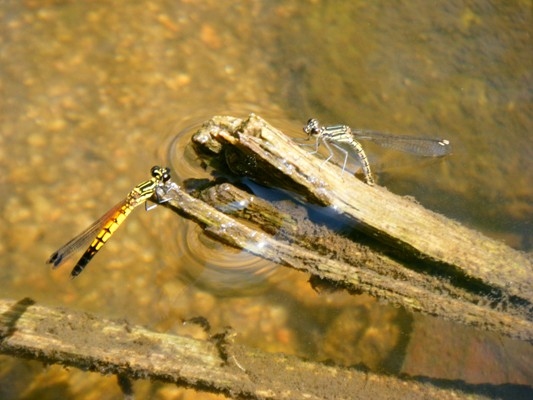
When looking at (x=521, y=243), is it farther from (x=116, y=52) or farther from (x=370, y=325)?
(x=116, y=52)

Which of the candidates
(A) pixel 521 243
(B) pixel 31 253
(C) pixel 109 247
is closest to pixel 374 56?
(A) pixel 521 243

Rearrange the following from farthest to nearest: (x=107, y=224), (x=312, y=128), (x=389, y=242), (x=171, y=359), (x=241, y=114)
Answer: (x=241, y=114)
(x=312, y=128)
(x=107, y=224)
(x=389, y=242)
(x=171, y=359)

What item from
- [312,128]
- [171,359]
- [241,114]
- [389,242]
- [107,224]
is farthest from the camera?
[241,114]

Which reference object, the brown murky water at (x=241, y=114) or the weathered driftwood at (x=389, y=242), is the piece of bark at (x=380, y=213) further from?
the brown murky water at (x=241, y=114)

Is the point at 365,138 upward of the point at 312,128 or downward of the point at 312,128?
downward

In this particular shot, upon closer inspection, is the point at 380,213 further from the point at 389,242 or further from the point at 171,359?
the point at 171,359

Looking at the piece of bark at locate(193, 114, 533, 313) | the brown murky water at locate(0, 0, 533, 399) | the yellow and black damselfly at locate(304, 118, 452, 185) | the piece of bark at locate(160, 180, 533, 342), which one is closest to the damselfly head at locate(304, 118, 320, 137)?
the yellow and black damselfly at locate(304, 118, 452, 185)

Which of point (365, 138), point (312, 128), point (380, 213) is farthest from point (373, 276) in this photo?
point (365, 138)
